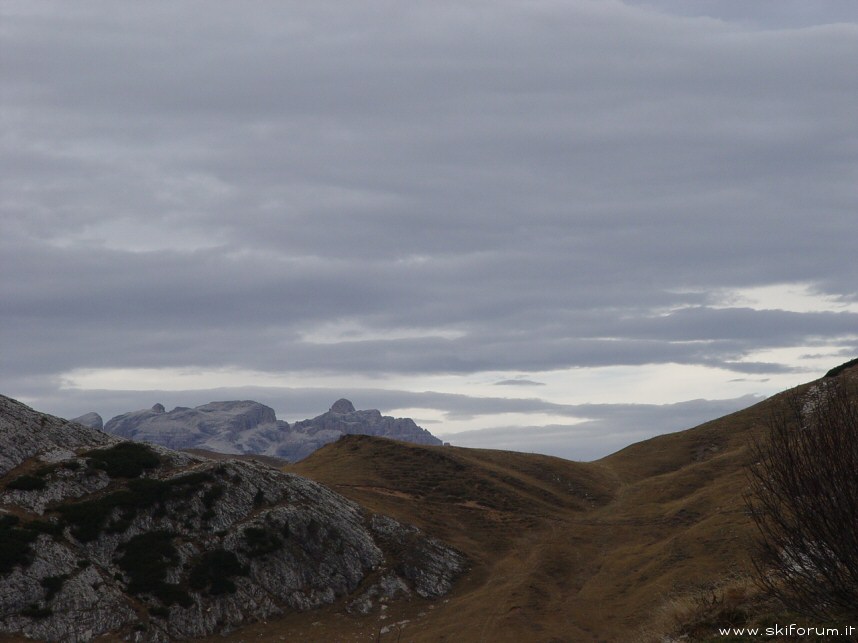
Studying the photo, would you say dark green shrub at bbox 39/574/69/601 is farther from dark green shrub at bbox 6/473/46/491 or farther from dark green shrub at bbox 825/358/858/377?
dark green shrub at bbox 825/358/858/377

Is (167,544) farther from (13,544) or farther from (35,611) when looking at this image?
(35,611)

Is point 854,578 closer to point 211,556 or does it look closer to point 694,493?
point 211,556

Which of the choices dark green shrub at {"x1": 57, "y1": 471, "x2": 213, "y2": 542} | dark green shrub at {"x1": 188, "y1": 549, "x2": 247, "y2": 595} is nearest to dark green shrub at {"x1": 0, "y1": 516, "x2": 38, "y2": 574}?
dark green shrub at {"x1": 57, "y1": 471, "x2": 213, "y2": 542}

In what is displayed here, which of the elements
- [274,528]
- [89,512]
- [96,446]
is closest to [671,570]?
[274,528]

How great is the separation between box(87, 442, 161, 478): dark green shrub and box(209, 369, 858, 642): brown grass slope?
18835 millimetres

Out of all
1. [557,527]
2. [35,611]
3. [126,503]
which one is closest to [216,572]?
[126,503]

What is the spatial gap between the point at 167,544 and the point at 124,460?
11083mm

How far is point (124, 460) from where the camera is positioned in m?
61.8

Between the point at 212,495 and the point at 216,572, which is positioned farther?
the point at 212,495

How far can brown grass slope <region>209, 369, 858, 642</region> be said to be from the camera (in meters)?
49.9

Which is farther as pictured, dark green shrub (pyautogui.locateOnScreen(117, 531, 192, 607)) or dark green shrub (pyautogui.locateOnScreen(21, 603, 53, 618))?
dark green shrub (pyautogui.locateOnScreen(117, 531, 192, 607))

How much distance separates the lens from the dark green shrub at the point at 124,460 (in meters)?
59.9

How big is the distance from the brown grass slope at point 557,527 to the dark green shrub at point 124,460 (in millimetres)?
18835

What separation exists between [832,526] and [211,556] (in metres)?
46.2
